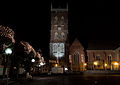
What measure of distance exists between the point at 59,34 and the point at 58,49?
19.7ft

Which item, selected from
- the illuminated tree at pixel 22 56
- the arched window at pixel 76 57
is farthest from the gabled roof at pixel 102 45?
the illuminated tree at pixel 22 56

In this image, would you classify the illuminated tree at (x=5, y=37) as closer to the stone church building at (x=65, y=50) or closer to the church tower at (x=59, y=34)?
the stone church building at (x=65, y=50)

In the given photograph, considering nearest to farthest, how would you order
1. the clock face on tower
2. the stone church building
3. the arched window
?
the stone church building < the clock face on tower < the arched window

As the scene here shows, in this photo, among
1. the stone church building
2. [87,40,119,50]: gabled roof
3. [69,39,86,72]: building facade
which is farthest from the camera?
[87,40,119,50]: gabled roof

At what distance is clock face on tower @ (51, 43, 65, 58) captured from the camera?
76625 millimetres

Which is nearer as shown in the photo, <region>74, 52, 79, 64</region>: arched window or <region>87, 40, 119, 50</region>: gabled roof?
<region>74, 52, 79, 64</region>: arched window

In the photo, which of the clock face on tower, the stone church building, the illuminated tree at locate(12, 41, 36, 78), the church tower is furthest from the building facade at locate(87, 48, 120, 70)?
the illuminated tree at locate(12, 41, 36, 78)

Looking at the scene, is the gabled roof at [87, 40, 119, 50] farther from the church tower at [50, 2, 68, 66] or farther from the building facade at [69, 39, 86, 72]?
the church tower at [50, 2, 68, 66]

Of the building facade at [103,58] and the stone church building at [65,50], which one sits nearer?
the stone church building at [65,50]

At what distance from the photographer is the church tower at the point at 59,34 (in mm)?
76688

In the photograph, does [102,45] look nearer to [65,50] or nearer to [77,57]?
[77,57]

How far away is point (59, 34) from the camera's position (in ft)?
254

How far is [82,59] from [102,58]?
10.2 meters

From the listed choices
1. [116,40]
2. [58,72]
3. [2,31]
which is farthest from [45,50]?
[2,31]
